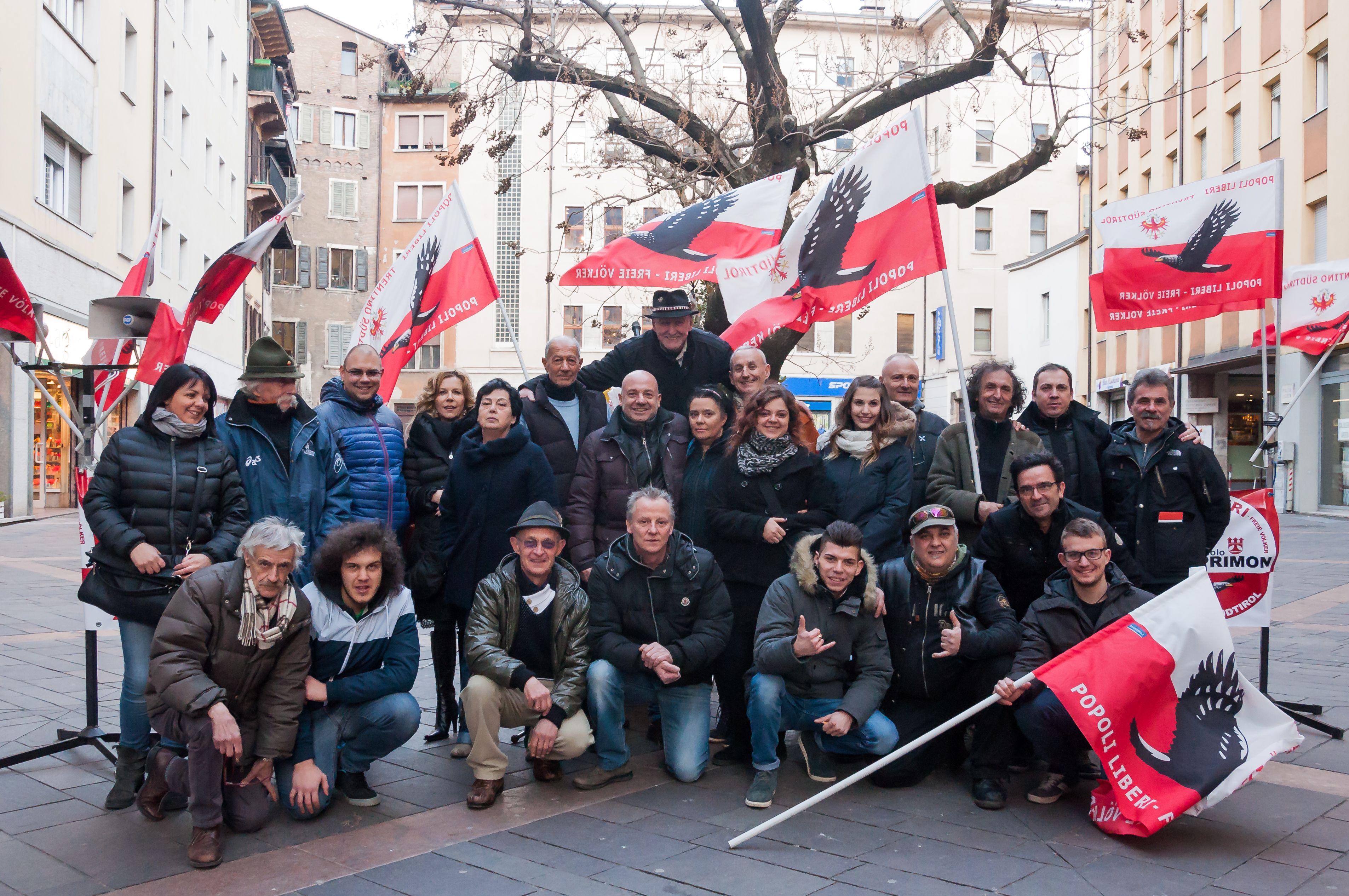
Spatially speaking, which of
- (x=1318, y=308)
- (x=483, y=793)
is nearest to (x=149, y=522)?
(x=483, y=793)

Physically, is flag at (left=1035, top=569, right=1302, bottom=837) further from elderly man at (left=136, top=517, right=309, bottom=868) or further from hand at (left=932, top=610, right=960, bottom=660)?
elderly man at (left=136, top=517, right=309, bottom=868)

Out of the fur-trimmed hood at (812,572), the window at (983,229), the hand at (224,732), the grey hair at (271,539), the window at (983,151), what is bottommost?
the hand at (224,732)

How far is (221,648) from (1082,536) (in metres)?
3.66

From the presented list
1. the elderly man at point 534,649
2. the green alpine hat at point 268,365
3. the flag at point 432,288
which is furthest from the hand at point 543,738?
the flag at point 432,288

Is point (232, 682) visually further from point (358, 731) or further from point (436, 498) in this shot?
point (436, 498)

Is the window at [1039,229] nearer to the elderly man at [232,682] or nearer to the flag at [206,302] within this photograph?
the flag at [206,302]

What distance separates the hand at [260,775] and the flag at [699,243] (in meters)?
3.59

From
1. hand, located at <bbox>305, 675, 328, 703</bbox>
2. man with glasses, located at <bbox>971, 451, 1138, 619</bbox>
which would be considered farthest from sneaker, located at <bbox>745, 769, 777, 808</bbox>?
hand, located at <bbox>305, 675, 328, 703</bbox>

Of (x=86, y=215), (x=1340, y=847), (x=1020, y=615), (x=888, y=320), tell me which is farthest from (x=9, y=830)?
(x=888, y=320)

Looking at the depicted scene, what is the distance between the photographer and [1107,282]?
7.09 meters

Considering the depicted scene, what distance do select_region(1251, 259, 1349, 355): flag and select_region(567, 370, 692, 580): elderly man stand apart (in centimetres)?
402

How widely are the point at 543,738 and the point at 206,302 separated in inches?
130

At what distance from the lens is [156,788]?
473 cm

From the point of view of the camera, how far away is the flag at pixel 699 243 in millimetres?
7273
